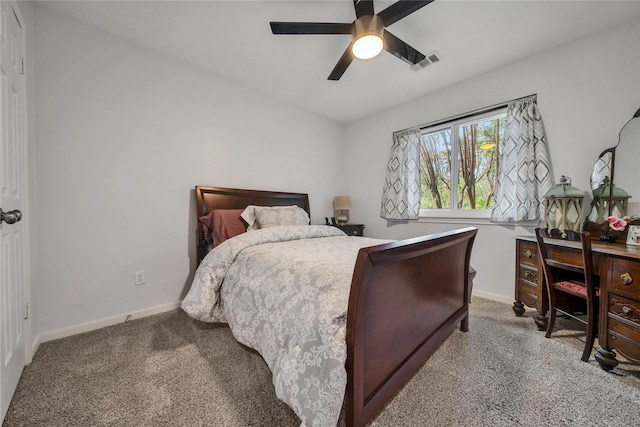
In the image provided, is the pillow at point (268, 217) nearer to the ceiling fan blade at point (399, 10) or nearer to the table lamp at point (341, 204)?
the table lamp at point (341, 204)

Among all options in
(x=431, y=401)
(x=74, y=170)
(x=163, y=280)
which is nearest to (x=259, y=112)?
(x=74, y=170)

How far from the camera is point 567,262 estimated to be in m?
1.72

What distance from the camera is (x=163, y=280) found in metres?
2.35

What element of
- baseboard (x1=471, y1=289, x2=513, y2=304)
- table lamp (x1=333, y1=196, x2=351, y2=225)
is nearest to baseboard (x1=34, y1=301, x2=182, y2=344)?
table lamp (x1=333, y1=196, x2=351, y2=225)

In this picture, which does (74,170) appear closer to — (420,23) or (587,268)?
(420,23)

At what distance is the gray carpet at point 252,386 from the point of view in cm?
113

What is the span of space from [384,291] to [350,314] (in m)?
0.23

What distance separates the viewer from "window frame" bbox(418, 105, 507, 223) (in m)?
2.73

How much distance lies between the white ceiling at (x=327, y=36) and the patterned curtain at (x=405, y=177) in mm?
690

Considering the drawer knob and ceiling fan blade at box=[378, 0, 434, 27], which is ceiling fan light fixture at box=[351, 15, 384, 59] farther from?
the drawer knob

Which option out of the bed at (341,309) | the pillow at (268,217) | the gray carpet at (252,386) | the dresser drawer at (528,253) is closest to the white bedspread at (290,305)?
the bed at (341,309)

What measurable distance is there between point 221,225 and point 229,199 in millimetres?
448

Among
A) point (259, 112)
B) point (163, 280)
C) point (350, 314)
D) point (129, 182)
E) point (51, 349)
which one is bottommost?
point (51, 349)

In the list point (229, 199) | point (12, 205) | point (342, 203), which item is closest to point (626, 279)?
point (342, 203)
